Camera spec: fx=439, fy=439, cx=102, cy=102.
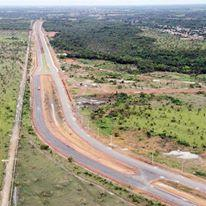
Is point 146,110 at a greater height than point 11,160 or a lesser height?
greater

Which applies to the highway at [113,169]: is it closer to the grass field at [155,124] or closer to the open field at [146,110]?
the open field at [146,110]

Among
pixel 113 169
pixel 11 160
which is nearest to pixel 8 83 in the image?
pixel 11 160

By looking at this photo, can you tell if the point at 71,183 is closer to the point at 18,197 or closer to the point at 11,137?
the point at 18,197

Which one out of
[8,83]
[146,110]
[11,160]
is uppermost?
[8,83]

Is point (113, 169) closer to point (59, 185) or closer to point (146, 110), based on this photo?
point (59, 185)

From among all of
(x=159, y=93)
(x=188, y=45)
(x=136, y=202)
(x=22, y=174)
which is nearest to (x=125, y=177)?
(x=136, y=202)
